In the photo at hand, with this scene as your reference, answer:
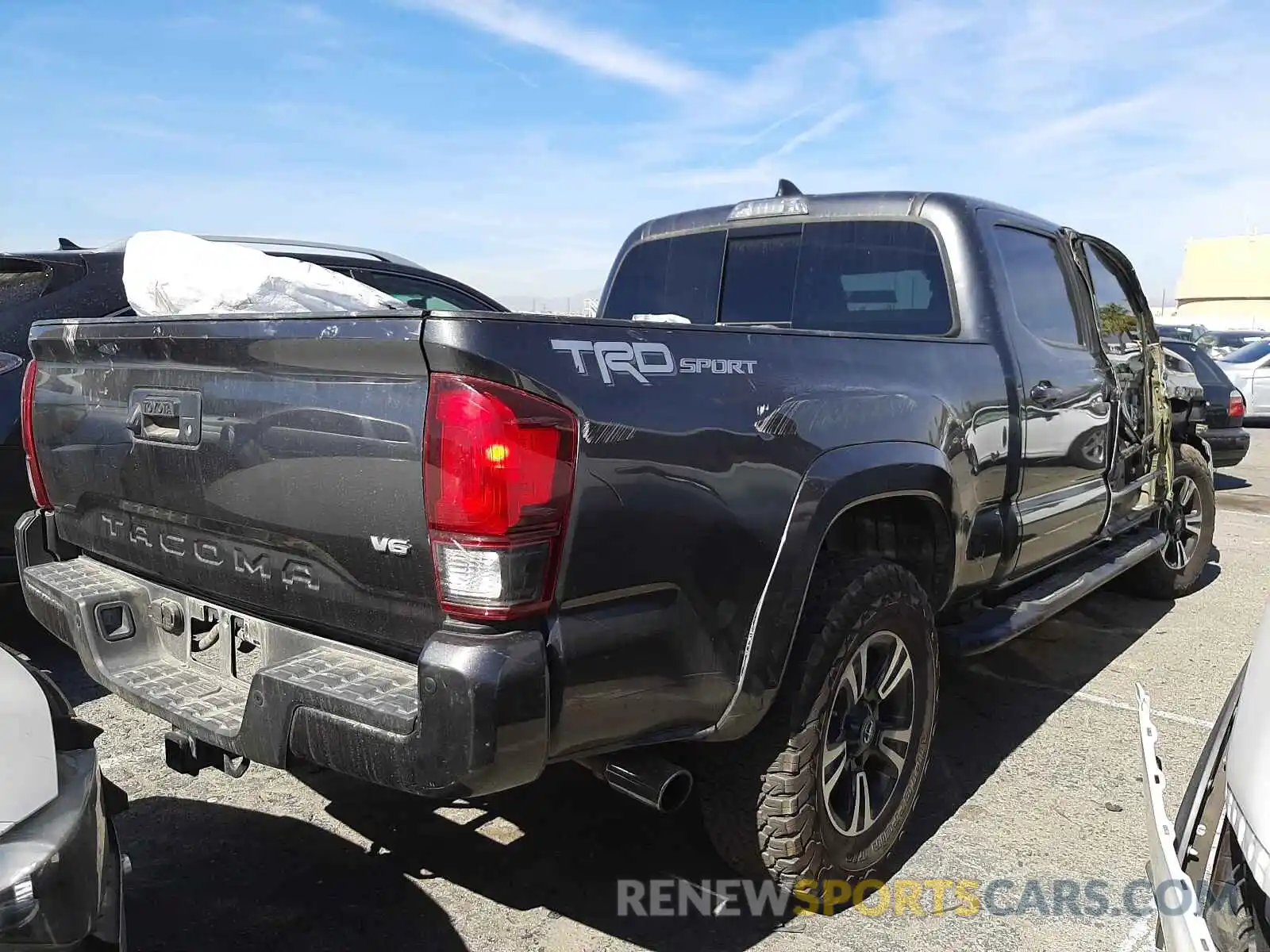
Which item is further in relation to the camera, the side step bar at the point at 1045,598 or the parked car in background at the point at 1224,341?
the parked car in background at the point at 1224,341

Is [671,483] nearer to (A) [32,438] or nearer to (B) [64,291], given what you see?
(A) [32,438]

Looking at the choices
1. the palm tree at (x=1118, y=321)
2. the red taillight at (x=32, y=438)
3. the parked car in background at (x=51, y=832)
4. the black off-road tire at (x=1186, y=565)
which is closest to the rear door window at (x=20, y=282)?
the red taillight at (x=32, y=438)

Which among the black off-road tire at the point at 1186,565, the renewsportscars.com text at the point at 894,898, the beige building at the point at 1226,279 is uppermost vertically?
the beige building at the point at 1226,279

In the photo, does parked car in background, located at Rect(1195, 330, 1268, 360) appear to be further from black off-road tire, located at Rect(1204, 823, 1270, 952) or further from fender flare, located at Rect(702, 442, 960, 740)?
black off-road tire, located at Rect(1204, 823, 1270, 952)

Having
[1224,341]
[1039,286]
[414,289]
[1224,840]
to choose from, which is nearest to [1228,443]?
[1039,286]

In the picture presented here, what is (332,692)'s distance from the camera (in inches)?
78.8

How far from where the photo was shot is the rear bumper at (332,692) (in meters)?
1.86

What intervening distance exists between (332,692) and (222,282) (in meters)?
1.10

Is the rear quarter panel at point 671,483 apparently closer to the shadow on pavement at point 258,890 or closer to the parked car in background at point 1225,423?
the shadow on pavement at point 258,890

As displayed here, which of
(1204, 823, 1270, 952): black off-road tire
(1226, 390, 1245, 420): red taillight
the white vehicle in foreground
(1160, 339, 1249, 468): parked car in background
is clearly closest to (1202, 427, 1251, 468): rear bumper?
(1160, 339, 1249, 468): parked car in background

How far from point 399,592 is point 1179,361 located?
6270mm

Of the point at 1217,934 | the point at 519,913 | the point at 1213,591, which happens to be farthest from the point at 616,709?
the point at 1213,591

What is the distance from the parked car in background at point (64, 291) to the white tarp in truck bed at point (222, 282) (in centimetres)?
115

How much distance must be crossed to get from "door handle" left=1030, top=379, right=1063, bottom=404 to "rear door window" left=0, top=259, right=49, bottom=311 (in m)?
4.10
